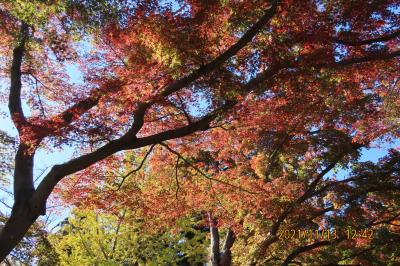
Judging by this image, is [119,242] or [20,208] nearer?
[20,208]

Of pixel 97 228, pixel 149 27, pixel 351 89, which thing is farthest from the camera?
pixel 97 228

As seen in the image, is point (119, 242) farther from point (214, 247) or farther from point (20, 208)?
point (20, 208)

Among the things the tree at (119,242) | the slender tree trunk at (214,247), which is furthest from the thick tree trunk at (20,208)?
the slender tree trunk at (214,247)

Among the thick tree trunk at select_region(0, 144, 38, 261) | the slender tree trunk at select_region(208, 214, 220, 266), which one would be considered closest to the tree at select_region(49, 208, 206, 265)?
the slender tree trunk at select_region(208, 214, 220, 266)

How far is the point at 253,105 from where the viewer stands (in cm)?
815

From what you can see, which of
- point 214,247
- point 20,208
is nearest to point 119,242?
point 214,247

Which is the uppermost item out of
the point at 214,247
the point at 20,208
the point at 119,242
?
the point at 119,242


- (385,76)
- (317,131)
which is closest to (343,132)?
(317,131)

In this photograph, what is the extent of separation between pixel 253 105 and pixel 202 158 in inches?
227

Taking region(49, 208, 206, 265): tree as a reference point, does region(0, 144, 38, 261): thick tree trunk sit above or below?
below

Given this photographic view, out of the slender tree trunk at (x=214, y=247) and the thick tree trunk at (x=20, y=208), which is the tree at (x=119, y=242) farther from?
the thick tree trunk at (x=20, y=208)

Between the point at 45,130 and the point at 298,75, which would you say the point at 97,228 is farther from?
the point at 298,75

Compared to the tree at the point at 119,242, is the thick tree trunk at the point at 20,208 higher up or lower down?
lower down

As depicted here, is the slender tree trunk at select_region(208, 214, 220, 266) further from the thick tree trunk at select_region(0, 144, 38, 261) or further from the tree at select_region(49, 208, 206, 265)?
the thick tree trunk at select_region(0, 144, 38, 261)
